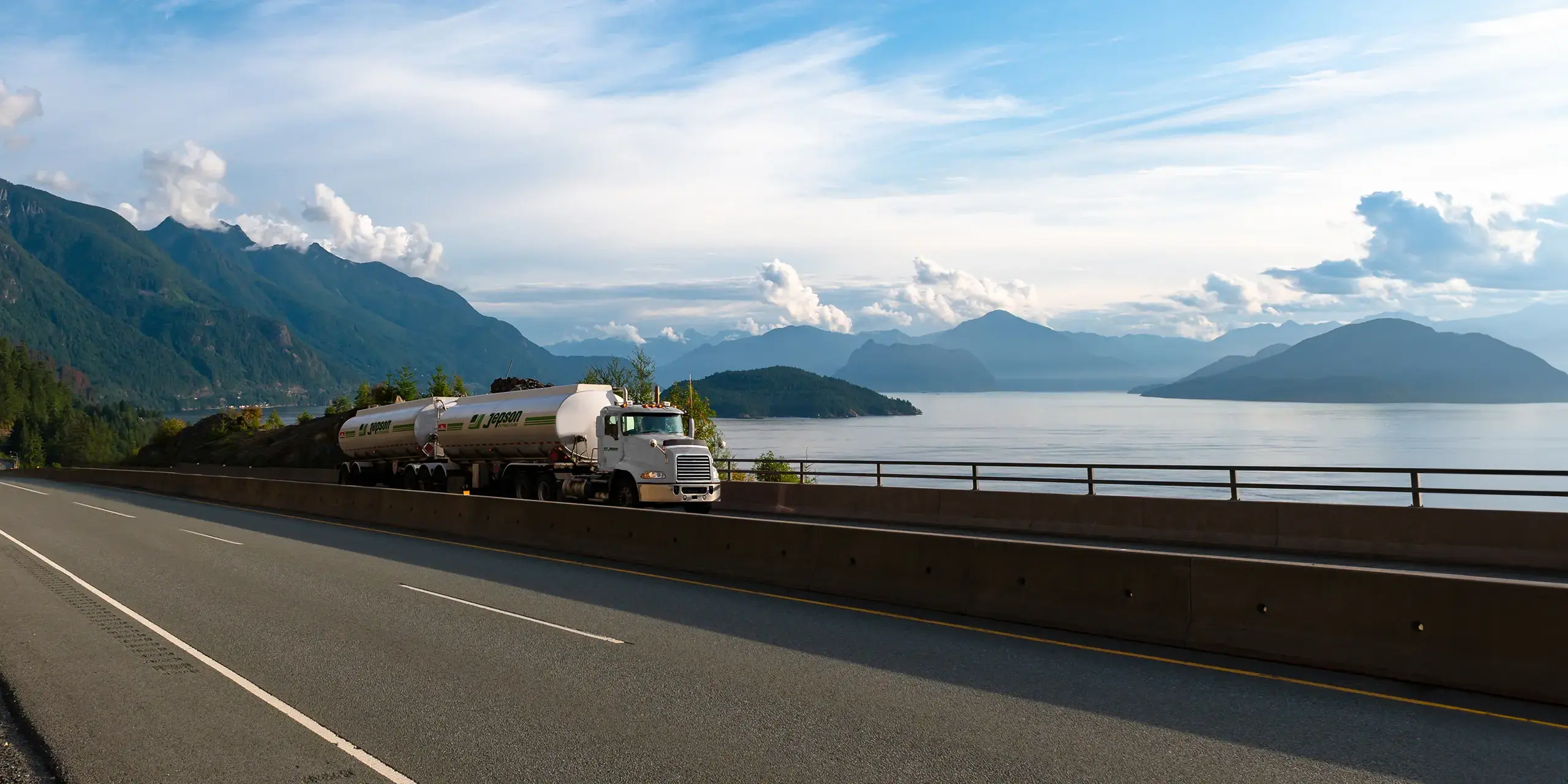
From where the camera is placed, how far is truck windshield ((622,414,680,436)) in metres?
27.5

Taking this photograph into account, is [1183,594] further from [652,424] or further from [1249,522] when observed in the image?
[652,424]

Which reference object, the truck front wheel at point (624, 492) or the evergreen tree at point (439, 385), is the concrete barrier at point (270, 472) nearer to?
the evergreen tree at point (439, 385)

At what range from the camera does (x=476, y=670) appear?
30.3 ft

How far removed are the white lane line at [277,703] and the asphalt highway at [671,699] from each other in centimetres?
3

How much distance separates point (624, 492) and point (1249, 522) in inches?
570

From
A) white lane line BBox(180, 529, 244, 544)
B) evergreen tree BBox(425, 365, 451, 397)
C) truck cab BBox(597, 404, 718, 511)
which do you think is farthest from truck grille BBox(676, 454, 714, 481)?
evergreen tree BBox(425, 365, 451, 397)

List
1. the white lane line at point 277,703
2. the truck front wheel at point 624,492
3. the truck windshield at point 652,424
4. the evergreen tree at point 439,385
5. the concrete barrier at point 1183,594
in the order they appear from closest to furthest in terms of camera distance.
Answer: the white lane line at point 277,703 → the concrete barrier at point 1183,594 → the truck front wheel at point 624,492 → the truck windshield at point 652,424 → the evergreen tree at point 439,385

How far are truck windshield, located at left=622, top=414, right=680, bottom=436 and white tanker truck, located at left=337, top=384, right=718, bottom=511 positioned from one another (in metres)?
0.02

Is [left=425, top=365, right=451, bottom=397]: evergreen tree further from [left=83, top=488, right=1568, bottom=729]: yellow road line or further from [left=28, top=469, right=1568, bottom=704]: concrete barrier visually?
[left=28, top=469, right=1568, bottom=704]: concrete barrier

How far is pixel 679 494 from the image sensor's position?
26.1 m

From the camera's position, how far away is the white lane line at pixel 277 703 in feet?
21.4

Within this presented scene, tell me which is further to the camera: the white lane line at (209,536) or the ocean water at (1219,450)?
the ocean water at (1219,450)

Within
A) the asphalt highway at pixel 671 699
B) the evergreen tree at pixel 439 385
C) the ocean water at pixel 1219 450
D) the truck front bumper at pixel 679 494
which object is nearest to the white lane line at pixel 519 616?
the asphalt highway at pixel 671 699

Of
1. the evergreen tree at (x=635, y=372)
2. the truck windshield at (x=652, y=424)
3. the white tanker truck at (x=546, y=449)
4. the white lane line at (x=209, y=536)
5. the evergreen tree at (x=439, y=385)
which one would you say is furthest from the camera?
the evergreen tree at (x=439, y=385)
